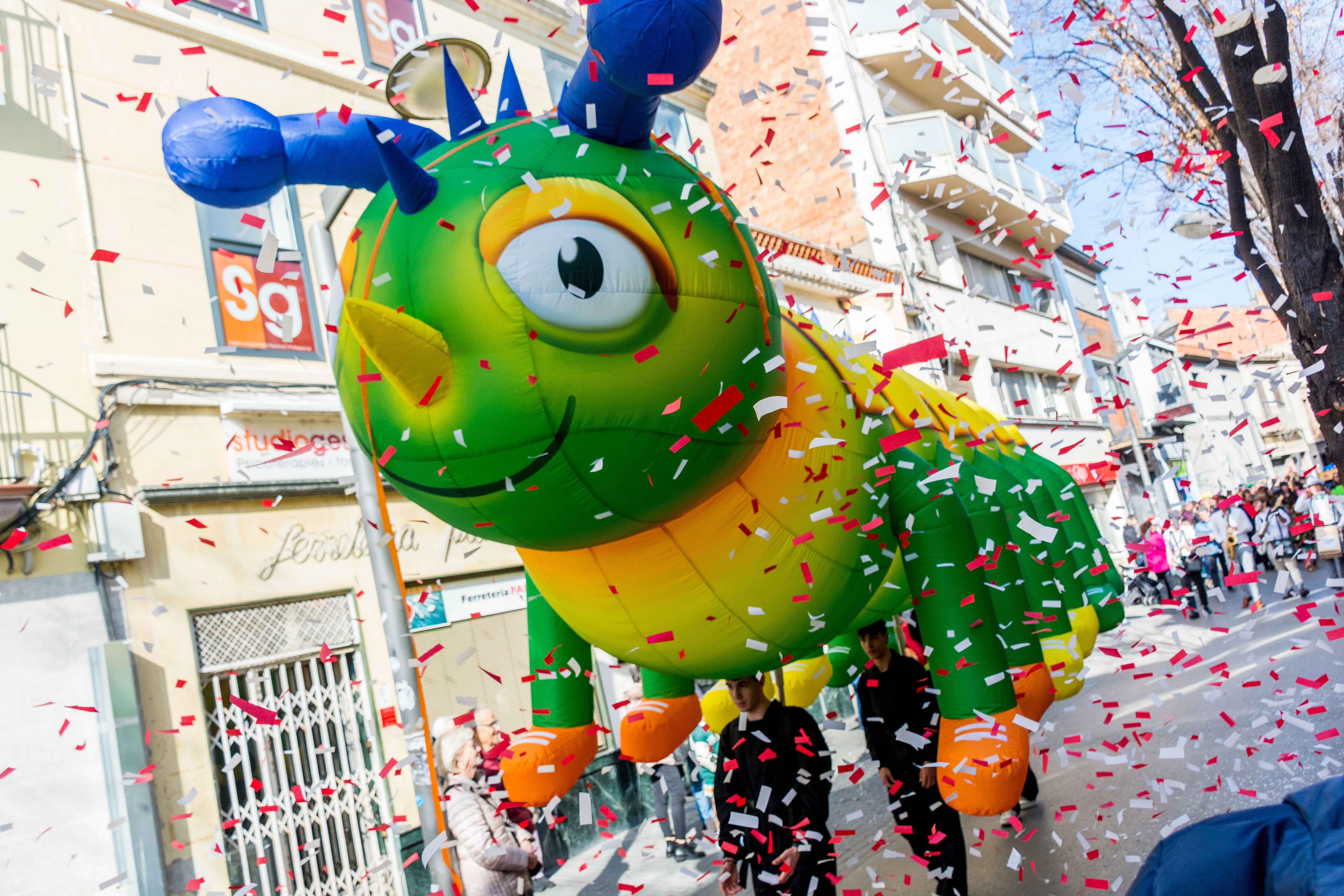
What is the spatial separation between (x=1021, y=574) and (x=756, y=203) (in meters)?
12.6

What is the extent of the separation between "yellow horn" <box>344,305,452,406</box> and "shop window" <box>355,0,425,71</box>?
5755mm

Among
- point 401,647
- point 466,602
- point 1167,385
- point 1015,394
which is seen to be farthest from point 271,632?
point 1167,385

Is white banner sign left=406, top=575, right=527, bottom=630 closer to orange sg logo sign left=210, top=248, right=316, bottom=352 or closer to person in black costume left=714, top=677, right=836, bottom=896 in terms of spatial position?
orange sg logo sign left=210, top=248, right=316, bottom=352

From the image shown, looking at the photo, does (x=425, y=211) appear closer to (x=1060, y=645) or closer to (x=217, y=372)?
(x=1060, y=645)

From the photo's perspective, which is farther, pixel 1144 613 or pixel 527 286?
pixel 1144 613

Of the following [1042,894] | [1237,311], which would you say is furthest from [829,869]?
[1237,311]

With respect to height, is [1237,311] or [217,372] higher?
Answer: [1237,311]

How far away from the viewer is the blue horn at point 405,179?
6.00 feet

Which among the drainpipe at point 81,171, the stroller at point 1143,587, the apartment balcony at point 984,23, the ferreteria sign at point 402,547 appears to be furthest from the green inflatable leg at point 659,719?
the apartment balcony at point 984,23

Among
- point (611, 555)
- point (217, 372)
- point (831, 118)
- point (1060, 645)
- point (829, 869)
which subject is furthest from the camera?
point (831, 118)

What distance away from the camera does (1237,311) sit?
35.8 m

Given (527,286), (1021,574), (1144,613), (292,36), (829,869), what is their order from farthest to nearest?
(1144,613) → (292,36) → (829,869) → (1021,574) → (527,286)

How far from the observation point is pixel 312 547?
5.60 metres

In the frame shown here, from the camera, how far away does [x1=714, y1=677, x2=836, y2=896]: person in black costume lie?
3328mm
